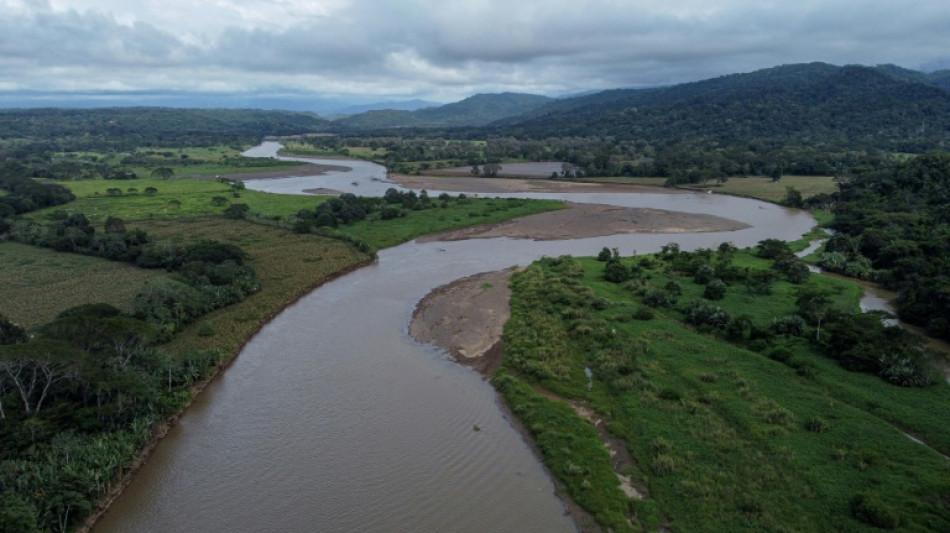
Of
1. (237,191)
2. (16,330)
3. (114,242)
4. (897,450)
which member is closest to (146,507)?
(16,330)

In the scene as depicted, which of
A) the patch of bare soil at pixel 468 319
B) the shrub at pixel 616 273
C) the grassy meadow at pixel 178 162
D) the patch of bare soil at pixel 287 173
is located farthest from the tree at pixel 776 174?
the grassy meadow at pixel 178 162

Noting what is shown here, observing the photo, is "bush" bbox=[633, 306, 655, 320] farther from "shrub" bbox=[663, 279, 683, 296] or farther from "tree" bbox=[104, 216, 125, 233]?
"tree" bbox=[104, 216, 125, 233]

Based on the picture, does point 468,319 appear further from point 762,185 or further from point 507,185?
point 762,185

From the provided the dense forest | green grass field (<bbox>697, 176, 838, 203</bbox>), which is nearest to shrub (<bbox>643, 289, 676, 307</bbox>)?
the dense forest

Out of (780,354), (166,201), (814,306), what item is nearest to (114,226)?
(166,201)

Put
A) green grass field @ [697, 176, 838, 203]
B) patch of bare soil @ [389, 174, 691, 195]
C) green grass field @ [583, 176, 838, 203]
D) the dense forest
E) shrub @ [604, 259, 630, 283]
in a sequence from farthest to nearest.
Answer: patch of bare soil @ [389, 174, 691, 195] → green grass field @ [583, 176, 838, 203] → green grass field @ [697, 176, 838, 203] → shrub @ [604, 259, 630, 283] → the dense forest
